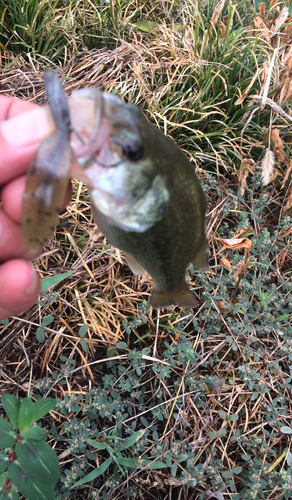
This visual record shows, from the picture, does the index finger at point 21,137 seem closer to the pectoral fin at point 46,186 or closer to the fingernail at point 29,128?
the fingernail at point 29,128

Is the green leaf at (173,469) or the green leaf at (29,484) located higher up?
the green leaf at (29,484)

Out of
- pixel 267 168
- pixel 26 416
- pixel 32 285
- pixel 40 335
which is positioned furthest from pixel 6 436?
pixel 267 168

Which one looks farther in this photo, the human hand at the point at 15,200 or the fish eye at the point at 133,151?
the human hand at the point at 15,200

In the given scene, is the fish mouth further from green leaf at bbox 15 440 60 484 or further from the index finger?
green leaf at bbox 15 440 60 484

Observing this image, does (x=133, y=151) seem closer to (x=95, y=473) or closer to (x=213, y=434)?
(x=95, y=473)

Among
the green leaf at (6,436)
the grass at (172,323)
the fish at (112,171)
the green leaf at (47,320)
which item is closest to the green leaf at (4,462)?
the green leaf at (6,436)

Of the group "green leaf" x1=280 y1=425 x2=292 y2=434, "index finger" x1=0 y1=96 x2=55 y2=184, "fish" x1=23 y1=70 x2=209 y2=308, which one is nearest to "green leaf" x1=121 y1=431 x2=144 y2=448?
"green leaf" x1=280 y1=425 x2=292 y2=434

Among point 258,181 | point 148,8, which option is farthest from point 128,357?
point 148,8
